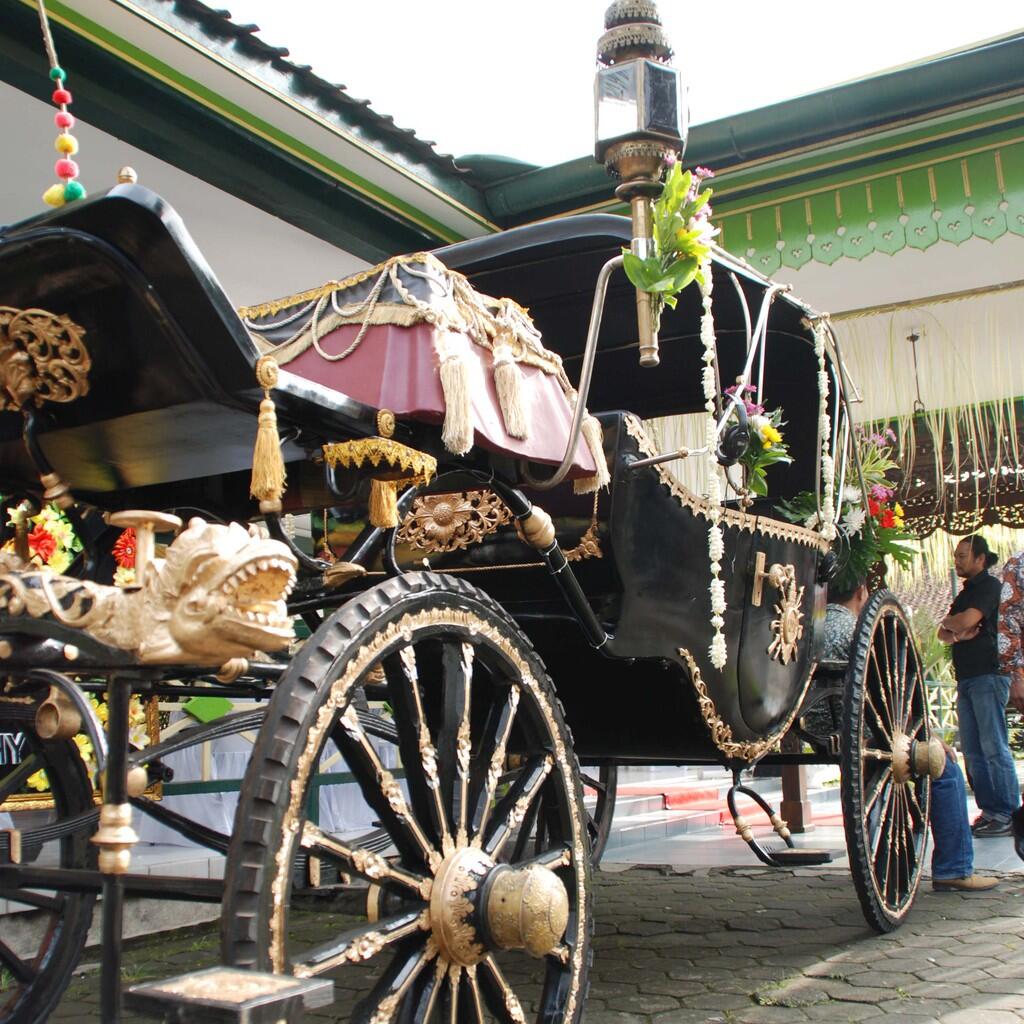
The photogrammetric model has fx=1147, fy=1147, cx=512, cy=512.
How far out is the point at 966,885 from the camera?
5035 millimetres

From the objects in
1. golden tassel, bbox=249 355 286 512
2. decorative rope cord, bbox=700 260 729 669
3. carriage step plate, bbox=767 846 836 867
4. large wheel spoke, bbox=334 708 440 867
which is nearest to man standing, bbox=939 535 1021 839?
carriage step plate, bbox=767 846 836 867

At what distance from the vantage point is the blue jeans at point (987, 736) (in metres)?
6.40

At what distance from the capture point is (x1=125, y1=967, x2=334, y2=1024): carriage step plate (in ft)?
4.85

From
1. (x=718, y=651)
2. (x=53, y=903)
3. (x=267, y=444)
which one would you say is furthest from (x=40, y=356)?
(x=718, y=651)

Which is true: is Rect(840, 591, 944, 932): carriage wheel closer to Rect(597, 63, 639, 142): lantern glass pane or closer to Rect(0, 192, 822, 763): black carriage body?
Result: Rect(0, 192, 822, 763): black carriage body

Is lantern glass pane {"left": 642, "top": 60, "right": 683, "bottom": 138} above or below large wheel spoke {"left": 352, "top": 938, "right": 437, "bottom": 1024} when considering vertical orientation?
above

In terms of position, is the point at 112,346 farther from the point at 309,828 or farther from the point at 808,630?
the point at 808,630

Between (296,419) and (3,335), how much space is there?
0.56 meters

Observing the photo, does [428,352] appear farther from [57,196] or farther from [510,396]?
[57,196]

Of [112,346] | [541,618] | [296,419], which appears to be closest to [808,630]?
[541,618]

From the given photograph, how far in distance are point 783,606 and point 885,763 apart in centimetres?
94

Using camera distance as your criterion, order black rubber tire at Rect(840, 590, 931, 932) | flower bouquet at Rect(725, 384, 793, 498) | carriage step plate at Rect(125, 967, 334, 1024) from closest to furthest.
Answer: carriage step plate at Rect(125, 967, 334, 1024) → flower bouquet at Rect(725, 384, 793, 498) → black rubber tire at Rect(840, 590, 931, 932)

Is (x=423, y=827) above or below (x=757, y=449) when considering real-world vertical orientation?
below

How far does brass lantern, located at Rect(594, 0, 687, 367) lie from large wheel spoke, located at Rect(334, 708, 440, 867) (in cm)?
116
